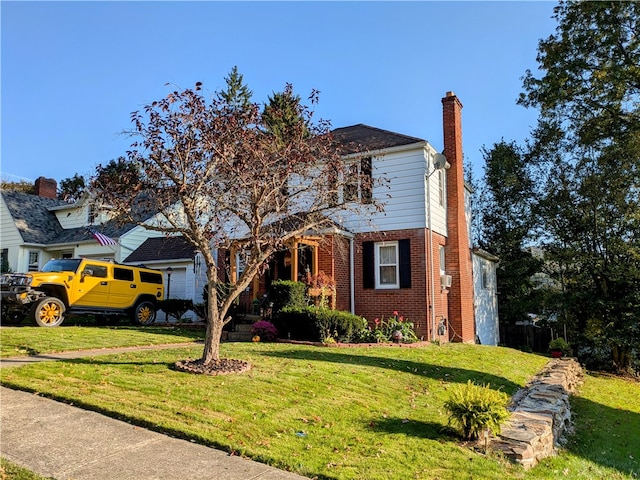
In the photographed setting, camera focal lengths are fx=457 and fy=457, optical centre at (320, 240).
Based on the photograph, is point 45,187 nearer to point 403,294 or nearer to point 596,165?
point 403,294

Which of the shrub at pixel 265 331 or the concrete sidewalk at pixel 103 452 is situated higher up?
the shrub at pixel 265 331

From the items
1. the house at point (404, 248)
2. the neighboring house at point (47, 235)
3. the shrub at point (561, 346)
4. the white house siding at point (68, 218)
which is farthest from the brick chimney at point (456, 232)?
the white house siding at point (68, 218)

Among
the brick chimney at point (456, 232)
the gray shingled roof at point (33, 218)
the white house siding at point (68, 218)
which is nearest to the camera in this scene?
the brick chimney at point (456, 232)

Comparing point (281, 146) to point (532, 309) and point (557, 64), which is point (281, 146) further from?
point (532, 309)

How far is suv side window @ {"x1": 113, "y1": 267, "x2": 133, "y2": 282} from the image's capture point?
53.7 ft

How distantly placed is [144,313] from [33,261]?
11824 millimetres

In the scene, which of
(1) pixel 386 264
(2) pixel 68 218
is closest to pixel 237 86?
(2) pixel 68 218

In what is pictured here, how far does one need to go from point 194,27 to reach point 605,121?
48.2ft

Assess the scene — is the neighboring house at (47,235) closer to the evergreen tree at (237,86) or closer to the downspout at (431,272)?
the evergreen tree at (237,86)

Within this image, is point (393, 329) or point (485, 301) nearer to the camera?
point (393, 329)

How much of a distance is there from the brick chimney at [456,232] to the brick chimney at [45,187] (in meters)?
25.2

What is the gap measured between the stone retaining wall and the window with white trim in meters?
→ 5.22

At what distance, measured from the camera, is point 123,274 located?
16688 mm

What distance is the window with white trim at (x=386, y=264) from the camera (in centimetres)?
1498
